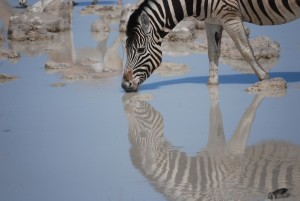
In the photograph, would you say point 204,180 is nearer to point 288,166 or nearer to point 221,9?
point 288,166

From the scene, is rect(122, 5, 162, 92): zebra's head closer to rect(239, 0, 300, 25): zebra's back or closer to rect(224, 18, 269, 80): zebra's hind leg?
rect(224, 18, 269, 80): zebra's hind leg

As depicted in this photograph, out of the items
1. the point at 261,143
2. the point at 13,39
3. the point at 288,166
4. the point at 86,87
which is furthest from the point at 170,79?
the point at 13,39

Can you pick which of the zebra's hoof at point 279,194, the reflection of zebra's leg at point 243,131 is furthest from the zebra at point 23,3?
the zebra's hoof at point 279,194

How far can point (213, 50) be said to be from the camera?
446 inches

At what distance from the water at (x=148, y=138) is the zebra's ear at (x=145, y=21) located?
866mm

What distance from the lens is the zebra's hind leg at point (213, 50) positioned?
11336 millimetres

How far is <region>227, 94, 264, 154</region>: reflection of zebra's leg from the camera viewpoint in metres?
7.90

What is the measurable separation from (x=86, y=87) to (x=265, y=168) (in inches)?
193

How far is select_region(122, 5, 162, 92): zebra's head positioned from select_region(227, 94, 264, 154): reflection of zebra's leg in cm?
165

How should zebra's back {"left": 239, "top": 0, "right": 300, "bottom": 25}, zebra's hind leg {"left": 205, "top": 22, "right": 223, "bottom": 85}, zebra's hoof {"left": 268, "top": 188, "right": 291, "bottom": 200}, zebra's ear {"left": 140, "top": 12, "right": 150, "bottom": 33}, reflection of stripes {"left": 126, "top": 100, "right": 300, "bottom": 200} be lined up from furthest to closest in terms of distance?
zebra's hind leg {"left": 205, "top": 22, "right": 223, "bottom": 85} → zebra's back {"left": 239, "top": 0, "right": 300, "bottom": 25} → zebra's ear {"left": 140, "top": 12, "right": 150, "bottom": 33} → reflection of stripes {"left": 126, "top": 100, "right": 300, "bottom": 200} → zebra's hoof {"left": 268, "top": 188, "right": 291, "bottom": 200}

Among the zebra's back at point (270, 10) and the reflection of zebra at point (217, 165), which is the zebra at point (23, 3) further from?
the reflection of zebra at point (217, 165)

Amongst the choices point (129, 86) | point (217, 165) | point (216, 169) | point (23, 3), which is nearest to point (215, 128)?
point (217, 165)

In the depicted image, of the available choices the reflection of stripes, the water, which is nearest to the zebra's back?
the water

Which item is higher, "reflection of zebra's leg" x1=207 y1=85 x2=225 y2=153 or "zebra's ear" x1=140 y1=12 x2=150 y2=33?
"zebra's ear" x1=140 y1=12 x2=150 y2=33
